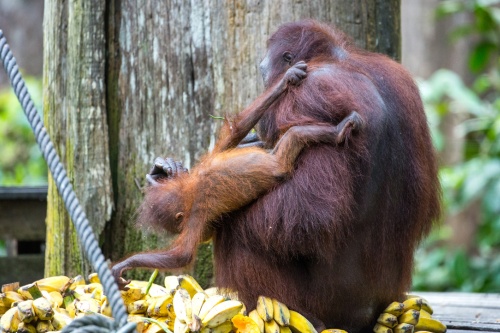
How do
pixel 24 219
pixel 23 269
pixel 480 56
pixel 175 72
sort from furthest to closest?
pixel 480 56 → pixel 24 219 → pixel 23 269 → pixel 175 72

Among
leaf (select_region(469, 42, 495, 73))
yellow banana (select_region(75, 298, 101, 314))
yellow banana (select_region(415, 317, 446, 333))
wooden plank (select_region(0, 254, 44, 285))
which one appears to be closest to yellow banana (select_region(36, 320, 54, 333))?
yellow banana (select_region(75, 298, 101, 314))

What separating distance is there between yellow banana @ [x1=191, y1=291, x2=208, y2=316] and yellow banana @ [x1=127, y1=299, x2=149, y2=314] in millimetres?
232

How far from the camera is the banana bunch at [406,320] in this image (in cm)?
353

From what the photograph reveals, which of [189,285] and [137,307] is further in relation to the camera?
[189,285]

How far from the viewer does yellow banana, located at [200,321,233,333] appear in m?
3.01

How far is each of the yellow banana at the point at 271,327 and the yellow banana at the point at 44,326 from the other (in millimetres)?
894

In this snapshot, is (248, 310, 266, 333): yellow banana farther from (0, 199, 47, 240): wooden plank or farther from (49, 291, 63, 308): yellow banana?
(0, 199, 47, 240): wooden plank

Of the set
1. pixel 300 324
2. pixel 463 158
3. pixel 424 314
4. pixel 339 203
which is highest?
pixel 339 203

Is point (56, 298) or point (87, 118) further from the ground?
point (87, 118)

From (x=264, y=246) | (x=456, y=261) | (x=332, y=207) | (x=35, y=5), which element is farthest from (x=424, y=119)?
(x=35, y=5)

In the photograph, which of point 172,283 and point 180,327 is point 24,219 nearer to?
point 172,283

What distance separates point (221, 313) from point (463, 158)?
21.9ft

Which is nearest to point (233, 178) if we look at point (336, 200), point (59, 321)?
point (336, 200)

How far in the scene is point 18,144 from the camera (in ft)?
32.5
